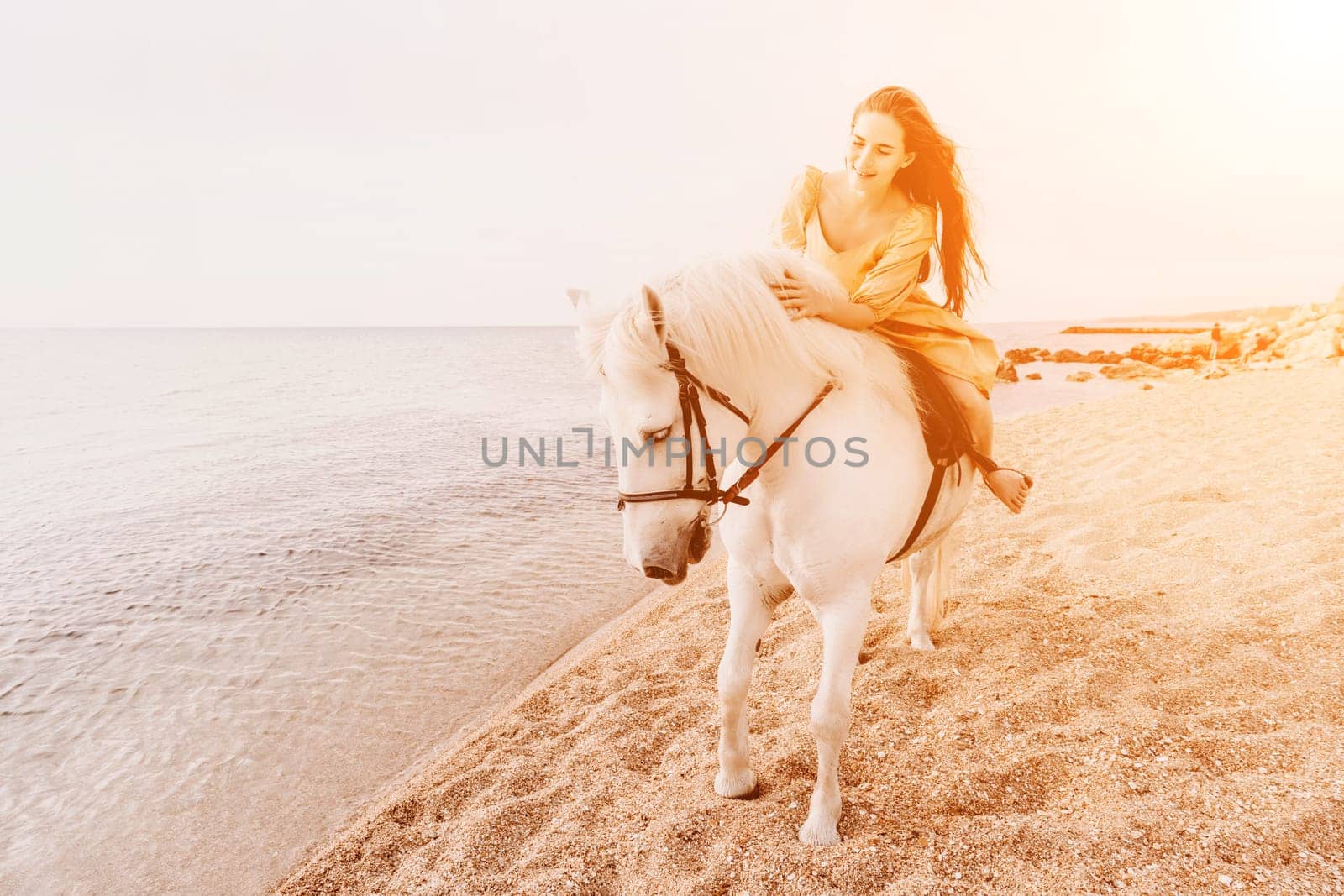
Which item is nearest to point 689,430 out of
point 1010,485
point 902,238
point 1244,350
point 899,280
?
point 899,280

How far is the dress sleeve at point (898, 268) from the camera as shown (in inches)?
91.8

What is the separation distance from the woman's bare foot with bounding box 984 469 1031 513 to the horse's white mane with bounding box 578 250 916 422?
3.45ft

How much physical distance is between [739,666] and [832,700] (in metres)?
0.38

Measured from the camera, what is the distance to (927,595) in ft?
12.9

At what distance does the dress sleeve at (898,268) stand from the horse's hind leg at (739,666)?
1043 mm

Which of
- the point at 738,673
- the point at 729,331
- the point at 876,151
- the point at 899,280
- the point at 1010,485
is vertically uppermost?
the point at 876,151

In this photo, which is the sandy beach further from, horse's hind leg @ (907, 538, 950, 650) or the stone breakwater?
the stone breakwater

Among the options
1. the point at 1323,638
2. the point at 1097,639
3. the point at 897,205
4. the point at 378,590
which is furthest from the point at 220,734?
the point at 1323,638

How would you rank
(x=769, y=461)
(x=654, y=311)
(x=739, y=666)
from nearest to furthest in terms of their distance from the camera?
(x=654, y=311) → (x=769, y=461) → (x=739, y=666)

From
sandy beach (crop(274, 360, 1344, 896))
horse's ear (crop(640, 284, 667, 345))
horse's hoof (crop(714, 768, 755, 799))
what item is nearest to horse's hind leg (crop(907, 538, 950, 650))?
sandy beach (crop(274, 360, 1344, 896))

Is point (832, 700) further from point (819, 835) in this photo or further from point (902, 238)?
point (902, 238)

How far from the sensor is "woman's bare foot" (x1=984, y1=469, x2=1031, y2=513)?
276 cm

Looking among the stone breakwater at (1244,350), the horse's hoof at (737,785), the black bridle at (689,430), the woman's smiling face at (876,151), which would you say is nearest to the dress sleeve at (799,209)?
the woman's smiling face at (876,151)

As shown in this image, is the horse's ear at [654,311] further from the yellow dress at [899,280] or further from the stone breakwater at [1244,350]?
the stone breakwater at [1244,350]
